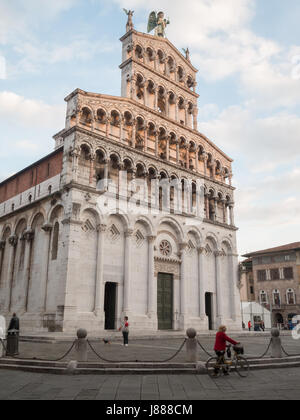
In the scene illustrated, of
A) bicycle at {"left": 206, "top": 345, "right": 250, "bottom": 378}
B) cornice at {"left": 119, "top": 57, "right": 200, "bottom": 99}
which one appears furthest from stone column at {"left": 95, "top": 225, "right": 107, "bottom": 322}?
cornice at {"left": 119, "top": 57, "right": 200, "bottom": 99}

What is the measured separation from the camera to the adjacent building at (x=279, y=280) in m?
51.8

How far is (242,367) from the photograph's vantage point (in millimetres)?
10250

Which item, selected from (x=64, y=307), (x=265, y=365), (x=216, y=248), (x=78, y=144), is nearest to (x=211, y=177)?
(x=216, y=248)

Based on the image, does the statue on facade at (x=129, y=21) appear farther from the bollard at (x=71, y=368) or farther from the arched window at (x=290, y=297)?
the arched window at (x=290, y=297)

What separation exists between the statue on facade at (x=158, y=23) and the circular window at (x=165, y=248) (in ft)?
65.0

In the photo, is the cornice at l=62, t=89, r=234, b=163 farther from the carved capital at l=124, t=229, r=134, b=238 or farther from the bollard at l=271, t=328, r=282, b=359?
the bollard at l=271, t=328, r=282, b=359

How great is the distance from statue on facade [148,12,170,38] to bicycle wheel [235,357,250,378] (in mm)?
30848

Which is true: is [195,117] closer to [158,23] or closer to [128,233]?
[158,23]

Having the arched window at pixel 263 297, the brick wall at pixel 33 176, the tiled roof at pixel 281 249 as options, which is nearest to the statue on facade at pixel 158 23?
the brick wall at pixel 33 176

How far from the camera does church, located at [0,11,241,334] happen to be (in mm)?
21984

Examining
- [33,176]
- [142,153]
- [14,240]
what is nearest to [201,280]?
[142,153]

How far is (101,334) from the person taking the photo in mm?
20453
